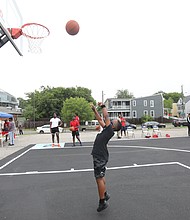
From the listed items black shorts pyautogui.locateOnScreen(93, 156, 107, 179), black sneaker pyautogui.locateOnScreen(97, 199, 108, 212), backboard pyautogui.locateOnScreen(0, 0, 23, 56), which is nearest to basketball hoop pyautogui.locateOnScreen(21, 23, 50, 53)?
backboard pyautogui.locateOnScreen(0, 0, 23, 56)

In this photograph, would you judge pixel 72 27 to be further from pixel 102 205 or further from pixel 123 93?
pixel 123 93

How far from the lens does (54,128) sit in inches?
422

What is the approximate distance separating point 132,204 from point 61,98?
147 feet

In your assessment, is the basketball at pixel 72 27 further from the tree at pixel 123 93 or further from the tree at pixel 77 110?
the tree at pixel 123 93

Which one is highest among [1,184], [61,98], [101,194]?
[61,98]

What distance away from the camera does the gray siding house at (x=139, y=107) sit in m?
46.0

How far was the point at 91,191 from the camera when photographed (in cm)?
386

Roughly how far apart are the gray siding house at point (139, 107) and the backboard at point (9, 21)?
1497 inches

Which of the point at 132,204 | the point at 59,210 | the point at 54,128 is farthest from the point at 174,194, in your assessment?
the point at 54,128

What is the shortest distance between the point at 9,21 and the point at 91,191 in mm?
7082

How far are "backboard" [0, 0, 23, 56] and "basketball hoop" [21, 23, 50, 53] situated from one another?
0.42 m

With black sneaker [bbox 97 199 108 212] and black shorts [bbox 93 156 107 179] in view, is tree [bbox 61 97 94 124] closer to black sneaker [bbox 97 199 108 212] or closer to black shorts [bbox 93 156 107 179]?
black shorts [bbox 93 156 107 179]

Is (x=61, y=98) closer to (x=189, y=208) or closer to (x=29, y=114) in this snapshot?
(x=29, y=114)

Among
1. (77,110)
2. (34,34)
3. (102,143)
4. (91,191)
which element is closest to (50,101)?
(77,110)
